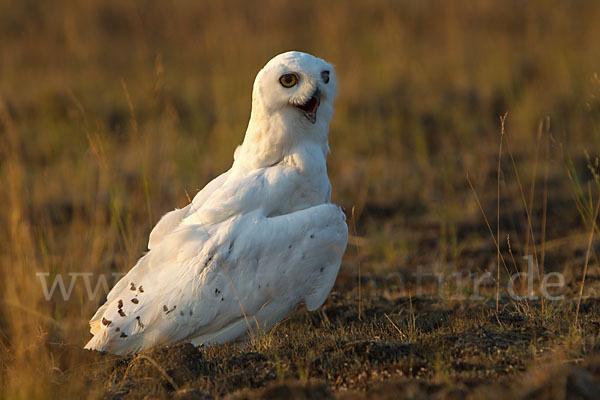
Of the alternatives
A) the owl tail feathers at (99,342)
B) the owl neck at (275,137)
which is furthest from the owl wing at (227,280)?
the owl neck at (275,137)

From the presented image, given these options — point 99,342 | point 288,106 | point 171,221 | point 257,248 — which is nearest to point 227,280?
point 257,248

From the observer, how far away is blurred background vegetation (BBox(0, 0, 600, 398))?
602cm

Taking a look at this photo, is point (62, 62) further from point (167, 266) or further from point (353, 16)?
point (167, 266)

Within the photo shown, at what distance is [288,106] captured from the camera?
450 centimetres

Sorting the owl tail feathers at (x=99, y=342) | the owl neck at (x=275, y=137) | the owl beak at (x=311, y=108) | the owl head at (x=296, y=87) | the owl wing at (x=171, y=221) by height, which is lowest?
the owl tail feathers at (x=99, y=342)

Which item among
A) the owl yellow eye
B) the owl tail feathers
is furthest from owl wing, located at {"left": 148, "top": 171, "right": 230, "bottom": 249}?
the owl yellow eye

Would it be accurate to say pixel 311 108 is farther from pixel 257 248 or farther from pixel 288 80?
pixel 257 248

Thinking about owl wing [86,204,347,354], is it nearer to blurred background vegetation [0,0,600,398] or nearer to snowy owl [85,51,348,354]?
snowy owl [85,51,348,354]

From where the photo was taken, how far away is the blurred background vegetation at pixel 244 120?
602 centimetres

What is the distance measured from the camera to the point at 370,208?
843cm

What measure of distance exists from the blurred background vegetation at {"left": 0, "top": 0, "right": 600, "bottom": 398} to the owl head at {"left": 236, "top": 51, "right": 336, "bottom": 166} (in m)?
1.32

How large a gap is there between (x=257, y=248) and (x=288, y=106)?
918 mm

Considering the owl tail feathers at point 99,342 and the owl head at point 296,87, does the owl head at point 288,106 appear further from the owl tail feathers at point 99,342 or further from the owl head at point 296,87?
the owl tail feathers at point 99,342

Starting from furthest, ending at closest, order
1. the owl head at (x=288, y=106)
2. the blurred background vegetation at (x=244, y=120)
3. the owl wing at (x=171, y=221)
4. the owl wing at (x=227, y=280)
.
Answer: the blurred background vegetation at (x=244, y=120)
the owl wing at (x=171, y=221)
the owl head at (x=288, y=106)
the owl wing at (x=227, y=280)
